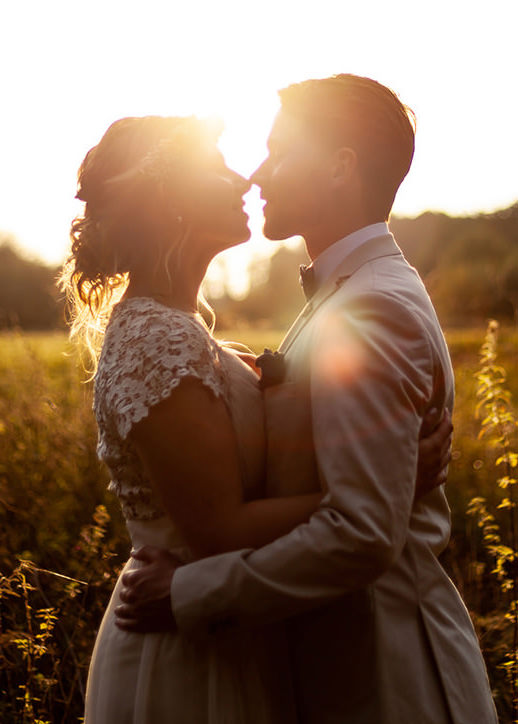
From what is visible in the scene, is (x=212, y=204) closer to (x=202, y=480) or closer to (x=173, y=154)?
(x=173, y=154)

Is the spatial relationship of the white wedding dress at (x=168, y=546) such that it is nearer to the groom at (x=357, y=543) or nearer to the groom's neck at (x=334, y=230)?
the groom at (x=357, y=543)

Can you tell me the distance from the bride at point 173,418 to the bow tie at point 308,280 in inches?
11.9

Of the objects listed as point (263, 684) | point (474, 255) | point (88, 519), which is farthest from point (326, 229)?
point (474, 255)

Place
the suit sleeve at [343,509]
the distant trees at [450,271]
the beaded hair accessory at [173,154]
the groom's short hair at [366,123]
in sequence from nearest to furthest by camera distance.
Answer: the suit sleeve at [343,509] → the beaded hair accessory at [173,154] → the groom's short hair at [366,123] → the distant trees at [450,271]

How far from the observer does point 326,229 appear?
2.54 meters

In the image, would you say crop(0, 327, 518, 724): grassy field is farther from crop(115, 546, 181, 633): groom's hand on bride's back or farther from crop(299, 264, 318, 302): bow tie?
crop(299, 264, 318, 302): bow tie

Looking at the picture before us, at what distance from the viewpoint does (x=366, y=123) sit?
2492 mm

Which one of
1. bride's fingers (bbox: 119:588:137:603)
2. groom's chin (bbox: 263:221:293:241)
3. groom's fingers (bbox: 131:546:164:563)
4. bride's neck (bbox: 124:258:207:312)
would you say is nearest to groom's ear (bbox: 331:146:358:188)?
groom's chin (bbox: 263:221:293:241)

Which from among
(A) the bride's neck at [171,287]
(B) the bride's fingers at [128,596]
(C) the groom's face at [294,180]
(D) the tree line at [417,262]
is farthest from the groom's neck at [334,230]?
(D) the tree line at [417,262]

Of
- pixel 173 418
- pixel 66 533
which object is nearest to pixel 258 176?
pixel 173 418

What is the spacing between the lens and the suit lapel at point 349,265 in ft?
7.44

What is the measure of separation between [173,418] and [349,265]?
806mm

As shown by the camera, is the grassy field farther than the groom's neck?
Yes

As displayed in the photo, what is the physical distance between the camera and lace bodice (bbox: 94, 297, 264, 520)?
1929mm
